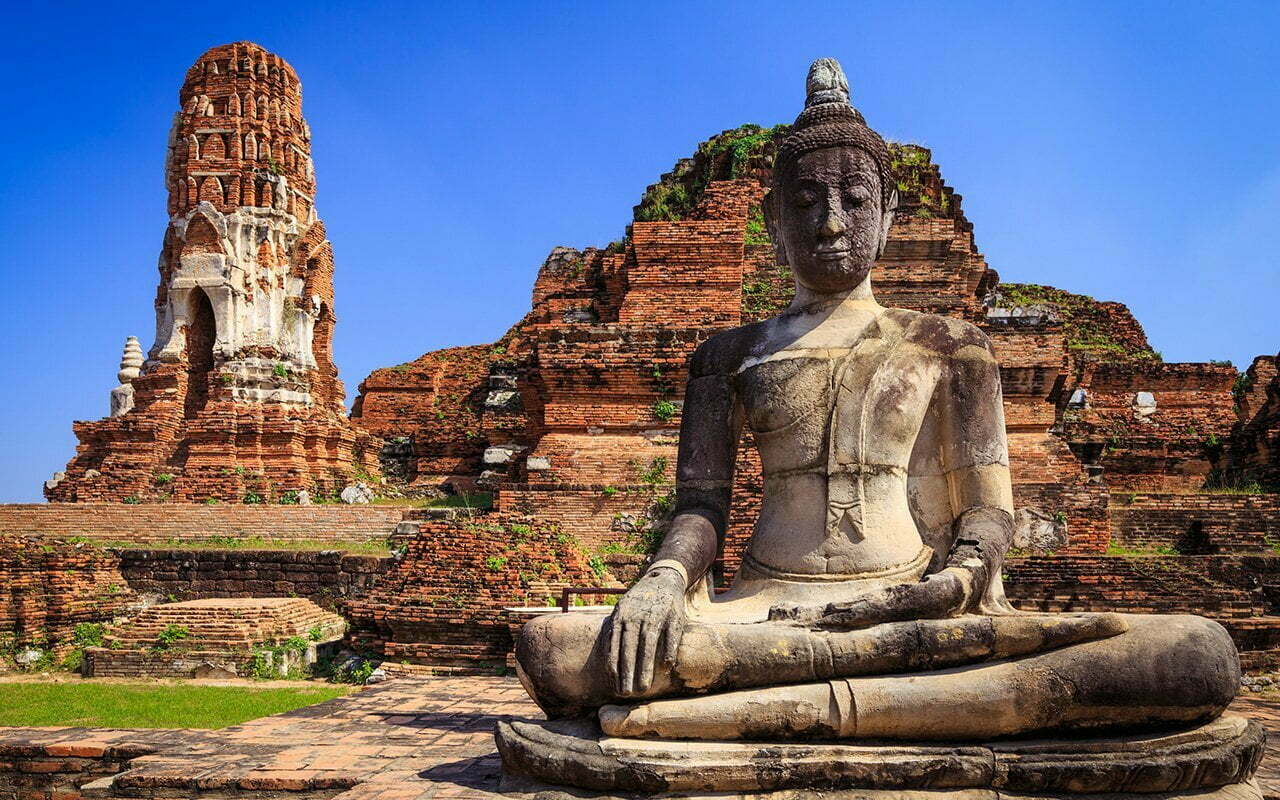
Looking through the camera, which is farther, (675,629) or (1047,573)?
(1047,573)

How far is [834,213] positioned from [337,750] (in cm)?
343

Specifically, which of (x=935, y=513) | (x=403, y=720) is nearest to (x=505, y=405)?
(x=403, y=720)

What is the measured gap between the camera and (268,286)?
22.6 meters

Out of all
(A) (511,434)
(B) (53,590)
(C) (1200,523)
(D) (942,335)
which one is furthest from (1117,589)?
(B) (53,590)

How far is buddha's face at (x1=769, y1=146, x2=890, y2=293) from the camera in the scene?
14.7 ft

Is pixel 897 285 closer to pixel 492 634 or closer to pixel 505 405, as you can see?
pixel 505 405

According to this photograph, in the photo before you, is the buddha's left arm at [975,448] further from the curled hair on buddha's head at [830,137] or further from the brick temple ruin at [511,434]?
the brick temple ruin at [511,434]

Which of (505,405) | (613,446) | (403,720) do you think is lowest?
(403,720)

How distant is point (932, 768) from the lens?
133 inches

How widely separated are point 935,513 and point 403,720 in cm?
340

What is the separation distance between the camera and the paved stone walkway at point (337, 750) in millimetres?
4277

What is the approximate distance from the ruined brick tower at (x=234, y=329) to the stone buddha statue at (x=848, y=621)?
1678cm

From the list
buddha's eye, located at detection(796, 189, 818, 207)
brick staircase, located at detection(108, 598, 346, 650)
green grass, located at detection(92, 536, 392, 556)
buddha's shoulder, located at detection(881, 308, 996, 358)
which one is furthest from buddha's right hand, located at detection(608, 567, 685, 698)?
green grass, located at detection(92, 536, 392, 556)

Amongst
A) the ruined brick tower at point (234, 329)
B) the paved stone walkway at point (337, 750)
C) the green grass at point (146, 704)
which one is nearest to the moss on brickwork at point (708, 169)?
the ruined brick tower at point (234, 329)
